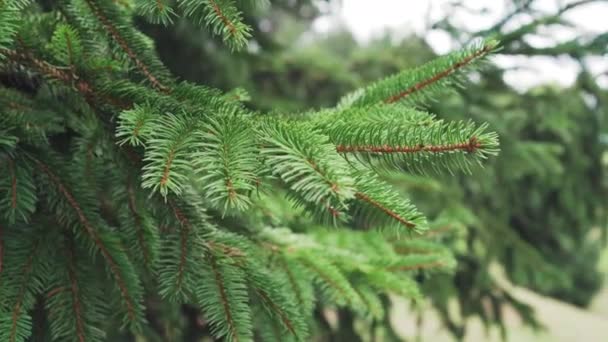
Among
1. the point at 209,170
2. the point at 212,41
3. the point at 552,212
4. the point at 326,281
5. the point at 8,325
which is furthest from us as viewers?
the point at 552,212

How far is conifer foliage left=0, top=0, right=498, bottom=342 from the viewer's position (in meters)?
0.69

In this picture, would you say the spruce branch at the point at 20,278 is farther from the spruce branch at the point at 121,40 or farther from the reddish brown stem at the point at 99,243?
the spruce branch at the point at 121,40

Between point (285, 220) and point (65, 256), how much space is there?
2.32 ft

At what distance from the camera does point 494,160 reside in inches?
112

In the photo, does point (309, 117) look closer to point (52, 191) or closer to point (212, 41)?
point (52, 191)

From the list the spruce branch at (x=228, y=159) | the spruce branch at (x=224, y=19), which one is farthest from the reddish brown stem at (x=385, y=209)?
the spruce branch at (x=224, y=19)

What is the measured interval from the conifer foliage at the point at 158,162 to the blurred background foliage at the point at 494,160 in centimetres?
123

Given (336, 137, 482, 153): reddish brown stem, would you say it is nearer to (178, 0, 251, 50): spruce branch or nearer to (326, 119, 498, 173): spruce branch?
(326, 119, 498, 173): spruce branch

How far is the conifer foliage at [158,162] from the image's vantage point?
2.28ft

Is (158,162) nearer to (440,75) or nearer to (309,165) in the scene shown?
(309,165)

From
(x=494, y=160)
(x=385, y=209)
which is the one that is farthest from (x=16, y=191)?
(x=494, y=160)

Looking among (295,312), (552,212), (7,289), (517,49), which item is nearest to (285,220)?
(295,312)

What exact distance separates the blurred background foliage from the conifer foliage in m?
1.23

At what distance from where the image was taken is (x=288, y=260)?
122cm
